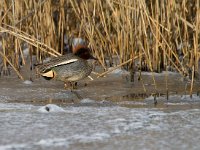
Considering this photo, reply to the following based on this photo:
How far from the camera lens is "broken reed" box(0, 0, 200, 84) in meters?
6.81

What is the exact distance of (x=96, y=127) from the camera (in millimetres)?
4258

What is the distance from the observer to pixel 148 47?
6734 mm

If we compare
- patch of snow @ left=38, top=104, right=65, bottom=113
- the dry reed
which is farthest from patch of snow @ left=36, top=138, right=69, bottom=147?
the dry reed

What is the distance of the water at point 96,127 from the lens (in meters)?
3.79

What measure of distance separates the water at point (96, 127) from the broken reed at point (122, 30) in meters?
1.80

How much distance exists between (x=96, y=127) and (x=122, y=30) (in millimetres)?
2883

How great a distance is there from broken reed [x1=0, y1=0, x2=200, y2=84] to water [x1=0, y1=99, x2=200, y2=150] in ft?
5.92

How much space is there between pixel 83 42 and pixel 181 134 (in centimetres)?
403

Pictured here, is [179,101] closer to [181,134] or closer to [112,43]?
[181,134]

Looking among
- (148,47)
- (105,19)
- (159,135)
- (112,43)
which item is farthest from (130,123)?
(105,19)

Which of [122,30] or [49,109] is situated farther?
[122,30]

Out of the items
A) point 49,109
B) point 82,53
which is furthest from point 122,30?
point 49,109

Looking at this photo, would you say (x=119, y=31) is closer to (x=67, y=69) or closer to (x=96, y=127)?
(x=67, y=69)

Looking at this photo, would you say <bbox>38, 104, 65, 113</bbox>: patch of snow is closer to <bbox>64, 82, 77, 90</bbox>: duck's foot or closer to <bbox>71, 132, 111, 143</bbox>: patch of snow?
<bbox>71, 132, 111, 143</bbox>: patch of snow
